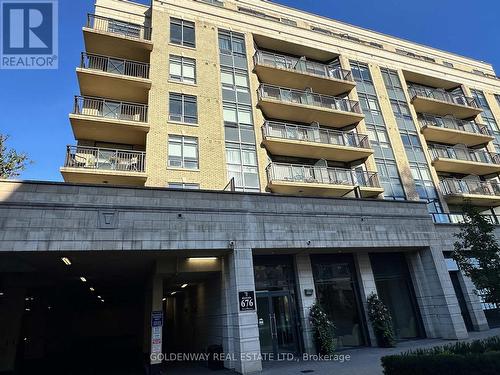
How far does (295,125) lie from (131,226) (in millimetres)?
12114

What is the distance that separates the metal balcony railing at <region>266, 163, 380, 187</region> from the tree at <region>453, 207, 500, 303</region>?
21.9 ft

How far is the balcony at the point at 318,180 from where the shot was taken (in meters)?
17.3

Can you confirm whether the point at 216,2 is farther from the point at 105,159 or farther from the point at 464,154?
the point at 464,154

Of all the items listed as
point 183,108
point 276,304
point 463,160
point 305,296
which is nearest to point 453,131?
point 463,160

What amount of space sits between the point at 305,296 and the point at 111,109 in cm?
1393

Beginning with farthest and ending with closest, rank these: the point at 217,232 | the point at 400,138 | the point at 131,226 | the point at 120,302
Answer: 1. the point at 120,302
2. the point at 400,138
3. the point at 217,232
4. the point at 131,226

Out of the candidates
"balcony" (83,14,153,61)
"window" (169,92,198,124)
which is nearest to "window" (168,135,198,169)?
"window" (169,92,198,124)

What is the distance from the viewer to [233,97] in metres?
18.9

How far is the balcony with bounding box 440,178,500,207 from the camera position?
2175 centimetres

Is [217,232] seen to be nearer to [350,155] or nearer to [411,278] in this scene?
[411,278]

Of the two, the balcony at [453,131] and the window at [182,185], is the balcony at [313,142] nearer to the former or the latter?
the window at [182,185]

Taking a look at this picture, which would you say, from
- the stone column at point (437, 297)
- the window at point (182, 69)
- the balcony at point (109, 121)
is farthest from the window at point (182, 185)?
the stone column at point (437, 297)

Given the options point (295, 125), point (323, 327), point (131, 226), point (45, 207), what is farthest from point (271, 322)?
Result: point (295, 125)

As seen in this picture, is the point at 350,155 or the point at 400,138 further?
the point at 400,138
